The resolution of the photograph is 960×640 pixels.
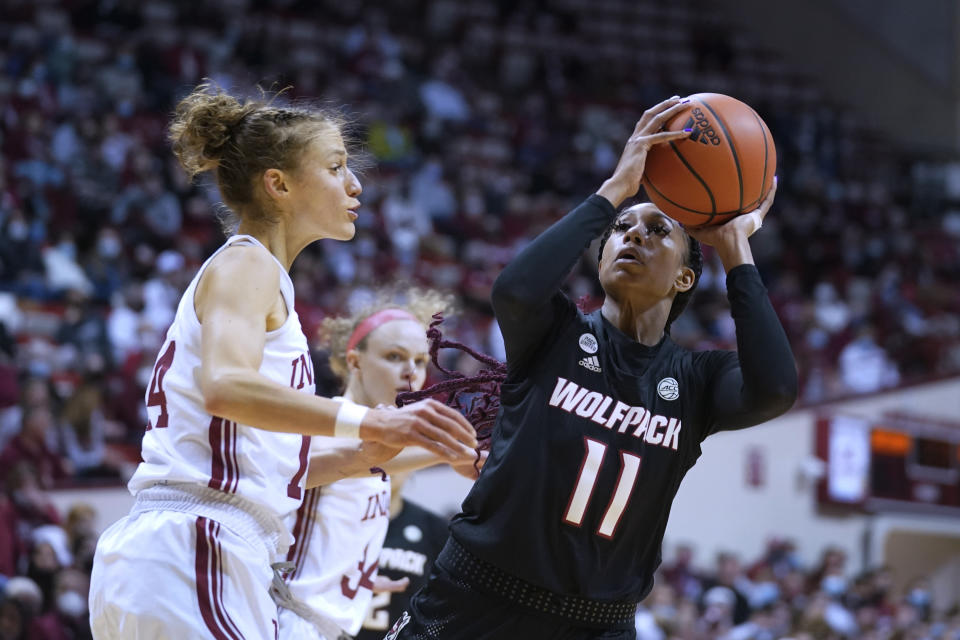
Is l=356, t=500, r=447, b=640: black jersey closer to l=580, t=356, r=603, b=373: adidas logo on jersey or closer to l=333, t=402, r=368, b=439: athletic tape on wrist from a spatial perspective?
l=580, t=356, r=603, b=373: adidas logo on jersey

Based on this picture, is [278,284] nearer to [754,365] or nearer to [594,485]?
[594,485]

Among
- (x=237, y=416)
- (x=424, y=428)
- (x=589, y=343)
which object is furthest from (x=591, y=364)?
(x=237, y=416)

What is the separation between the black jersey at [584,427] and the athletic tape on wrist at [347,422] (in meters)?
0.45

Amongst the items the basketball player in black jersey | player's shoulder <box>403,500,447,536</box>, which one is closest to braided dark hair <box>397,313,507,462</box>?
the basketball player in black jersey

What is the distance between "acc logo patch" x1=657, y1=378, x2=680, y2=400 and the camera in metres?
3.12

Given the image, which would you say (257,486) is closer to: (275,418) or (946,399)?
(275,418)

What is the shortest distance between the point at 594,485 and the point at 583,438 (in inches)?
4.6

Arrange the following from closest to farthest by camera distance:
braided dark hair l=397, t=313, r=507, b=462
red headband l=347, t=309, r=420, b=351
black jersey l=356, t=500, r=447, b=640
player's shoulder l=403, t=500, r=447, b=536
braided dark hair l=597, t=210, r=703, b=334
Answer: braided dark hair l=597, t=210, r=703, b=334 → braided dark hair l=397, t=313, r=507, b=462 → red headband l=347, t=309, r=420, b=351 → black jersey l=356, t=500, r=447, b=640 → player's shoulder l=403, t=500, r=447, b=536

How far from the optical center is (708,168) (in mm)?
3152

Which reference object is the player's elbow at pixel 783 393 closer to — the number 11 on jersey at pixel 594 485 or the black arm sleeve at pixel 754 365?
the black arm sleeve at pixel 754 365

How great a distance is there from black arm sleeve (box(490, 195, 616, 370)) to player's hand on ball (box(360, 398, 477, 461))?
339 mm

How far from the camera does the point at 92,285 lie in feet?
36.8

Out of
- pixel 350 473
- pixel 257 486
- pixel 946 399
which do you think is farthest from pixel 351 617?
pixel 946 399

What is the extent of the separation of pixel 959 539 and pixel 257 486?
15.4 metres
